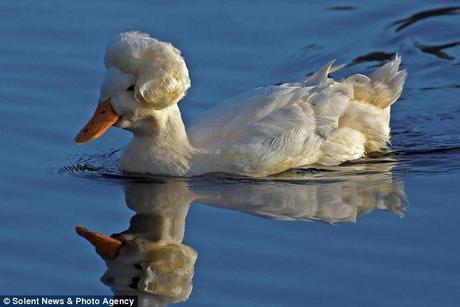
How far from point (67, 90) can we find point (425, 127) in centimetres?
370

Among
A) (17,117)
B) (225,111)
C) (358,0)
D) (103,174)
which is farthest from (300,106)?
(358,0)

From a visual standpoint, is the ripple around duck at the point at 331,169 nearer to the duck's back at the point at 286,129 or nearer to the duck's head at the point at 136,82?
the duck's back at the point at 286,129

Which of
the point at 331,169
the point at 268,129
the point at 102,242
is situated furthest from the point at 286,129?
the point at 102,242

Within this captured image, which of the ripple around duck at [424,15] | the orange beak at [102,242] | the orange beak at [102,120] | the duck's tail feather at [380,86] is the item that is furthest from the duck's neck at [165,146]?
the ripple around duck at [424,15]

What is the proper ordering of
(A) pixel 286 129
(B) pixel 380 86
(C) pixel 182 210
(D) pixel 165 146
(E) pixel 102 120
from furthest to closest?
(B) pixel 380 86
(A) pixel 286 129
(D) pixel 165 146
(E) pixel 102 120
(C) pixel 182 210

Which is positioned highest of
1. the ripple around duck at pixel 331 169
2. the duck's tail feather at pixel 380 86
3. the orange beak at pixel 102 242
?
the duck's tail feather at pixel 380 86

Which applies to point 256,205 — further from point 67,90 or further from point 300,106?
point 67,90

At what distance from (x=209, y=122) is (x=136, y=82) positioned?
0.88 meters

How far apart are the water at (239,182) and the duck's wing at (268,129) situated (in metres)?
0.19

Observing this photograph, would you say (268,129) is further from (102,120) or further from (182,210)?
(102,120)

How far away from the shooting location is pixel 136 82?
12.1 meters

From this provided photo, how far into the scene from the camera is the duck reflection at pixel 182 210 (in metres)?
10.1

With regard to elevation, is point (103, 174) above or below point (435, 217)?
above

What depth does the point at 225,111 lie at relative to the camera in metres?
12.6
